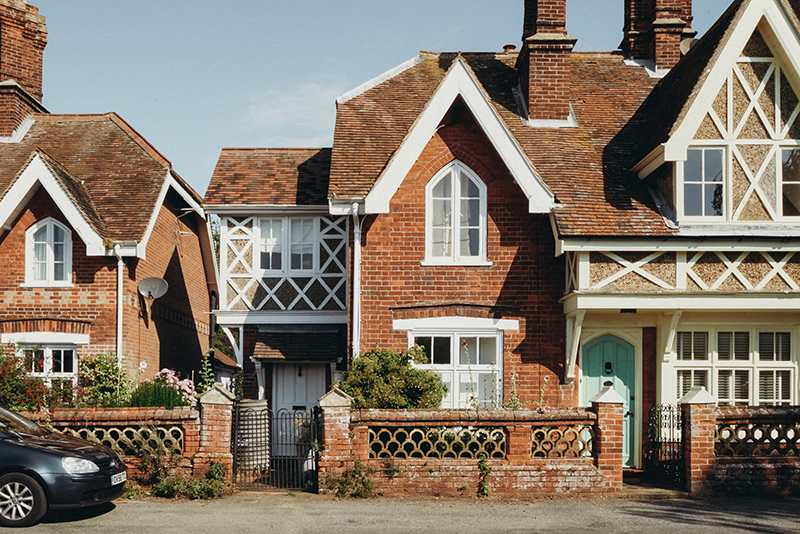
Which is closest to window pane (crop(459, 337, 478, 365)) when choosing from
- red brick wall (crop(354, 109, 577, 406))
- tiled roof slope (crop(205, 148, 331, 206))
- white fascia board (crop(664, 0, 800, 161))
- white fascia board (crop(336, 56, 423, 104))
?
red brick wall (crop(354, 109, 577, 406))

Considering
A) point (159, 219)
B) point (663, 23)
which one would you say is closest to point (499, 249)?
point (663, 23)

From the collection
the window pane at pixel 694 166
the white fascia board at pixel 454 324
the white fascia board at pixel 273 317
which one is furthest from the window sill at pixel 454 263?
the window pane at pixel 694 166

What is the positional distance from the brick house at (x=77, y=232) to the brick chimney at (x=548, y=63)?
8759 mm

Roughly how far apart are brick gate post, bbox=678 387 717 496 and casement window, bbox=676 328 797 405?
2679mm

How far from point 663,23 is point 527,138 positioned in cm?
496

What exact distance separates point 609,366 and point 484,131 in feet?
16.9

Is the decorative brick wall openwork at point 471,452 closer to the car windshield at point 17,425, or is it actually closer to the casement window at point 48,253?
the car windshield at point 17,425

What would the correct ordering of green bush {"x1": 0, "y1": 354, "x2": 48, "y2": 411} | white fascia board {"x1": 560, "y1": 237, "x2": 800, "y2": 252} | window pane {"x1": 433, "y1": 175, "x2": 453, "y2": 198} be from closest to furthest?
1. green bush {"x1": 0, "y1": 354, "x2": 48, "y2": 411}
2. white fascia board {"x1": 560, "y1": 237, "x2": 800, "y2": 252}
3. window pane {"x1": 433, "y1": 175, "x2": 453, "y2": 198}

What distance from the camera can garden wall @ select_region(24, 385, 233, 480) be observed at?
1203 cm

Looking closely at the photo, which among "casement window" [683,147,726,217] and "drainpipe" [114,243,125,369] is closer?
"casement window" [683,147,726,217]

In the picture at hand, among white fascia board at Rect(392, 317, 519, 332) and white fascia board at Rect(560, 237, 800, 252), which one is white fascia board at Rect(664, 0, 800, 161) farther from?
white fascia board at Rect(392, 317, 519, 332)

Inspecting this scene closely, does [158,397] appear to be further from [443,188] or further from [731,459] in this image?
[731,459]

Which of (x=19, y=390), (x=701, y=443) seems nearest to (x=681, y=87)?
(x=701, y=443)

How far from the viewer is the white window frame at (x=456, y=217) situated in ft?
49.9
